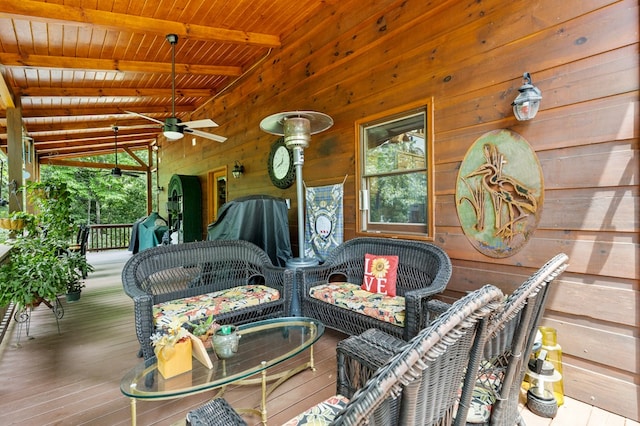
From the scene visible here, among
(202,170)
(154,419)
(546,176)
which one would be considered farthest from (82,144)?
(546,176)

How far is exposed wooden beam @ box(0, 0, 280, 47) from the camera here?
2891 millimetres

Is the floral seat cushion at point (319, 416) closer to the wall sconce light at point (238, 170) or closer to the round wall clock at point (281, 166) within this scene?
the round wall clock at point (281, 166)

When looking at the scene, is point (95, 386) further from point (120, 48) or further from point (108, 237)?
point (108, 237)

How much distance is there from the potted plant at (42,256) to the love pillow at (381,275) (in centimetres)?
305

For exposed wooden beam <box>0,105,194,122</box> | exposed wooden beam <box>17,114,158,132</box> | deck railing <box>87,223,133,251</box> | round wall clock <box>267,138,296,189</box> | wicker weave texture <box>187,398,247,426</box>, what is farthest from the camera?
deck railing <box>87,223,133,251</box>

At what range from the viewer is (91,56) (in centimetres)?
418

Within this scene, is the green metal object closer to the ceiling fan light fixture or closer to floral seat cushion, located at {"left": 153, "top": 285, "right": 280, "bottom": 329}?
the ceiling fan light fixture

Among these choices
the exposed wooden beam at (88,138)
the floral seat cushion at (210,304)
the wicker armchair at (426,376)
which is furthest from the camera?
the exposed wooden beam at (88,138)

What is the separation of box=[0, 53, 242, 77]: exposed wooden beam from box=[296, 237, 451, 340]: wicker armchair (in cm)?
395

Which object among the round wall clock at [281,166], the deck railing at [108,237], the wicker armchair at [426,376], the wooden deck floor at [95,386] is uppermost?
the round wall clock at [281,166]

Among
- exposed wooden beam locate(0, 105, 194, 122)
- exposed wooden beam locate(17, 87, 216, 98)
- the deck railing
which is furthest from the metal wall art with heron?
the deck railing

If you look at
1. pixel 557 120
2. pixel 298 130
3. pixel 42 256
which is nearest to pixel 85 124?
pixel 42 256

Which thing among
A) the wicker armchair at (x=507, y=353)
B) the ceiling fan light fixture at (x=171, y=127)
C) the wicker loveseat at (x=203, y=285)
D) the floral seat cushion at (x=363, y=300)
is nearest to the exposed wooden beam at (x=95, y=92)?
the ceiling fan light fixture at (x=171, y=127)

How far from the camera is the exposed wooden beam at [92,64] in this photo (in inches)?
147
